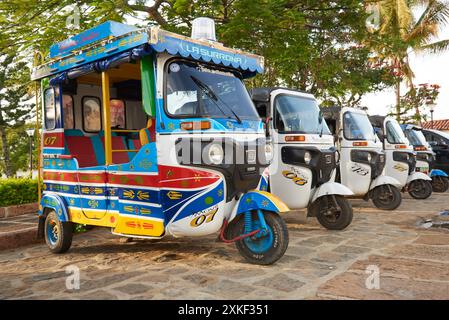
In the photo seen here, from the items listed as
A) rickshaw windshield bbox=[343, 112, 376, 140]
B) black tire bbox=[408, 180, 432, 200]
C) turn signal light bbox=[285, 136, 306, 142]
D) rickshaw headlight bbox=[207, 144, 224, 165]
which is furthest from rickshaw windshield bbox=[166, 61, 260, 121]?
black tire bbox=[408, 180, 432, 200]

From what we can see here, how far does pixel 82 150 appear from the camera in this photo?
21.5 feet

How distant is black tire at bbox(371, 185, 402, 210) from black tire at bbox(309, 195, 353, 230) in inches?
107

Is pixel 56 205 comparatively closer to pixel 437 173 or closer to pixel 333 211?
pixel 333 211

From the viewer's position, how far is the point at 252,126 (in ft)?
16.8

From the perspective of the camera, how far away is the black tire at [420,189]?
11.5 metres

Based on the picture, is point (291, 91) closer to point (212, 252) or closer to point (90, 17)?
point (212, 252)

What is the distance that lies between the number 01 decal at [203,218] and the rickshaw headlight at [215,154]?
529mm

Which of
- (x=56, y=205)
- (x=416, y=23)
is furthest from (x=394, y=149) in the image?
(x=416, y=23)

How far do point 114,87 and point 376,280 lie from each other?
536 centimetres

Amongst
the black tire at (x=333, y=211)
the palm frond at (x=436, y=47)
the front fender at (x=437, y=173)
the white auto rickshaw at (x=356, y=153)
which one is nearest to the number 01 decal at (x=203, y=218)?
the black tire at (x=333, y=211)

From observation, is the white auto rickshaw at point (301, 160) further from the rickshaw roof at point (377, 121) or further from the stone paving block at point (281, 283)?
the rickshaw roof at point (377, 121)

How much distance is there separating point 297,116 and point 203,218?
10.2ft

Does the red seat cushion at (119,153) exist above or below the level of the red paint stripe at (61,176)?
above
